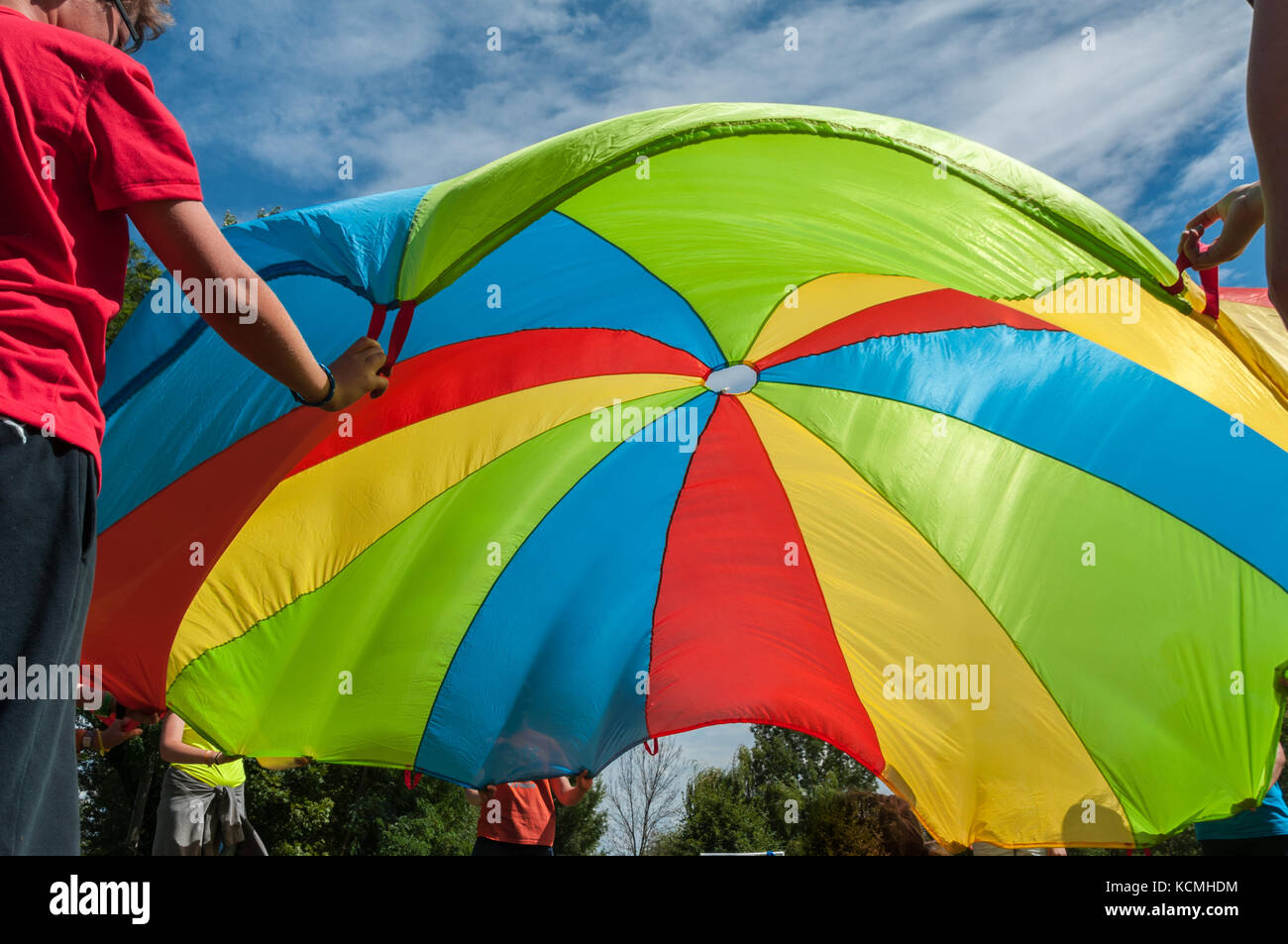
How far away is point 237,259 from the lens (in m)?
1.48

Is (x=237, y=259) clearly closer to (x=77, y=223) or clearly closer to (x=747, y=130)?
(x=77, y=223)

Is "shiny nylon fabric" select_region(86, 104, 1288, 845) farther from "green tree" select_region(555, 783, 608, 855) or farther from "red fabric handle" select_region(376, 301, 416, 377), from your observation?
"green tree" select_region(555, 783, 608, 855)

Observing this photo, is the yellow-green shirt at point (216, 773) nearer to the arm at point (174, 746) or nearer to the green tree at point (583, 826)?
the arm at point (174, 746)

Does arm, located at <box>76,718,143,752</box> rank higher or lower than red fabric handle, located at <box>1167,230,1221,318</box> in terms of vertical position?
lower

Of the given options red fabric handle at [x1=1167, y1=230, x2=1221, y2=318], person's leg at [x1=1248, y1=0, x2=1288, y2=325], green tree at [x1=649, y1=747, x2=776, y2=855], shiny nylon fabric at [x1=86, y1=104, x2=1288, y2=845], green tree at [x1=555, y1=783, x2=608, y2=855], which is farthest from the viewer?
green tree at [x1=649, y1=747, x2=776, y2=855]

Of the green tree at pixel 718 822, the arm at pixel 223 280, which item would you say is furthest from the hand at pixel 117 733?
the green tree at pixel 718 822

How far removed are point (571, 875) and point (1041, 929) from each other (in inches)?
38.3

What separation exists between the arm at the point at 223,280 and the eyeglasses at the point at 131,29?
1.21ft

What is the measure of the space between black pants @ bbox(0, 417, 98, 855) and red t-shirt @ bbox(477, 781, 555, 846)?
151 inches

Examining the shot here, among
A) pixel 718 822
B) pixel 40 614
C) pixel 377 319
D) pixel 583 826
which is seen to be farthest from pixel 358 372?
pixel 718 822

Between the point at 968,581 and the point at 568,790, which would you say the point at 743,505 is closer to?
the point at 968,581

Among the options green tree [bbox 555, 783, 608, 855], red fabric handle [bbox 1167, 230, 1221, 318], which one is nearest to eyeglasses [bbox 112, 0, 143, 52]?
red fabric handle [bbox 1167, 230, 1221, 318]

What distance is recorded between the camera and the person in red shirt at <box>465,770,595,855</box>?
4.95 metres

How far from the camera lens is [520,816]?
5.04 m
